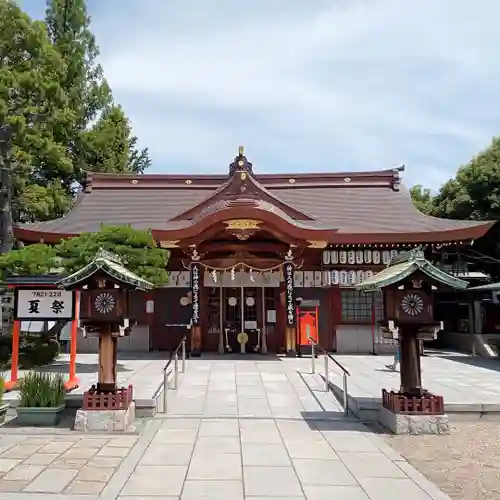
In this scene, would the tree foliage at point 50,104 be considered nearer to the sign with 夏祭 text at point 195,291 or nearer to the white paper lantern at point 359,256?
the sign with 夏祭 text at point 195,291

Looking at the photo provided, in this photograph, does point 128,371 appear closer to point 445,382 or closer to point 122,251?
point 122,251

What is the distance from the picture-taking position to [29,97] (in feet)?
62.2

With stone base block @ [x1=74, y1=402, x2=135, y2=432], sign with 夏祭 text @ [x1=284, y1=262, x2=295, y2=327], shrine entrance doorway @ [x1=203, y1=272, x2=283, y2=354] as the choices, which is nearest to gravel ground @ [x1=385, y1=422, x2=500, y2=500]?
stone base block @ [x1=74, y1=402, x2=135, y2=432]

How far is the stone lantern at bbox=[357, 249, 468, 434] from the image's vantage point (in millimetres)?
7211

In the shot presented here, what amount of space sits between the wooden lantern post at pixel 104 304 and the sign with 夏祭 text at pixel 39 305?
2.00m

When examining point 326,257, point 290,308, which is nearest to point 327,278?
point 326,257

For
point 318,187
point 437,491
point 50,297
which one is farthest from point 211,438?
point 318,187

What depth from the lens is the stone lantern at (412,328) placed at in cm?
721

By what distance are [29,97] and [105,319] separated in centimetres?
1490

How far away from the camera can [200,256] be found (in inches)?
631

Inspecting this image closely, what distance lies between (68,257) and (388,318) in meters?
8.05

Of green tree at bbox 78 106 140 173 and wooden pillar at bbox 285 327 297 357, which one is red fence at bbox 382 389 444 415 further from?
green tree at bbox 78 106 140 173

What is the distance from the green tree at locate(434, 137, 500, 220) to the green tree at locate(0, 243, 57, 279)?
60.1ft

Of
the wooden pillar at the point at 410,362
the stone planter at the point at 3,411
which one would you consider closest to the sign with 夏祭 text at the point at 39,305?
the stone planter at the point at 3,411
